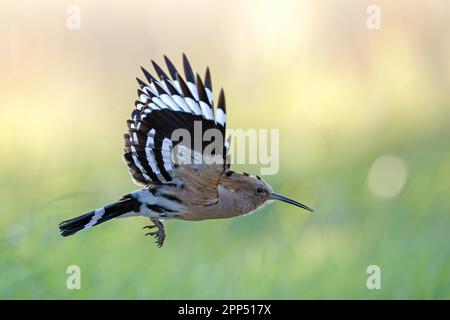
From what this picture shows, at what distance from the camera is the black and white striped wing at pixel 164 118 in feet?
7.55

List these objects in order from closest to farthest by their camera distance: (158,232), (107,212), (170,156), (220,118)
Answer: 1. (220,118)
2. (170,156)
3. (107,212)
4. (158,232)

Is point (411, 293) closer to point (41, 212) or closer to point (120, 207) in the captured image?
point (120, 207)

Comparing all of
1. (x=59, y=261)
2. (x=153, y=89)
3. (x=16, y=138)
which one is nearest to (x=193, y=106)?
(x=153, y=89)

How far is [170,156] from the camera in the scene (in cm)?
238

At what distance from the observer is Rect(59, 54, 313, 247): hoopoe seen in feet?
7.59

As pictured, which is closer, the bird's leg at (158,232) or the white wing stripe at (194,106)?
the white wing stripe at (194,106)

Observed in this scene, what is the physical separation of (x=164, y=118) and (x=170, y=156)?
11 cm

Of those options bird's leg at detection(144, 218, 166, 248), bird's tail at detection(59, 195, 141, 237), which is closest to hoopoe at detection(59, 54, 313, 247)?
bird's tail at detection(59, 195, 141, 237)

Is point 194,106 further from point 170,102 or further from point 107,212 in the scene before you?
point 107,212

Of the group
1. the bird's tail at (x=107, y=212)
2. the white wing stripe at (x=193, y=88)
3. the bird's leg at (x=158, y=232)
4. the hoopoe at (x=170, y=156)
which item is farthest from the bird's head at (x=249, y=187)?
the white wing stripe at (x=193, y=88)

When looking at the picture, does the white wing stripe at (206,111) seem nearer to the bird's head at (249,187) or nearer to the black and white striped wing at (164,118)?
the black and white striped wing at (164,118)

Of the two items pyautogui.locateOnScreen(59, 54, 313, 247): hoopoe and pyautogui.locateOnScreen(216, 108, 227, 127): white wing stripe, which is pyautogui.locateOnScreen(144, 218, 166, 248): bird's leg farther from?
pyautogui.locateOnScreen(216, 108, 227, 127): white wing stripe

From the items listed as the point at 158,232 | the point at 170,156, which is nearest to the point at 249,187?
the point at 158,232

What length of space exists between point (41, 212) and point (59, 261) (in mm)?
207
